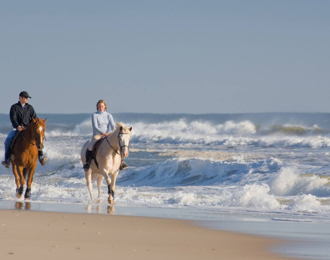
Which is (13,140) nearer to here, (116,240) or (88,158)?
(88,158)

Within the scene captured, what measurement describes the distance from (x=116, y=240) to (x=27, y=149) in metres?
5.80

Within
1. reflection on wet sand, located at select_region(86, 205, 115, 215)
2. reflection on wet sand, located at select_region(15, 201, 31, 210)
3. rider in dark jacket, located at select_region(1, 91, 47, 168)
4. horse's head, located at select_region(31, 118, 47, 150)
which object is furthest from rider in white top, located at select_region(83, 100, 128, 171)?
reflection on wet sand, located at select_region(15, 201, 31, 210)

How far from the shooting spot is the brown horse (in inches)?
491

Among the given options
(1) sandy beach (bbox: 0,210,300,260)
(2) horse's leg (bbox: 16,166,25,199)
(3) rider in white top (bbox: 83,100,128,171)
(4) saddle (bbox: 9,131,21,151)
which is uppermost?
(3) rider in white top (bbox: 83,100,128,171)

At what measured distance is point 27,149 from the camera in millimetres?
12789

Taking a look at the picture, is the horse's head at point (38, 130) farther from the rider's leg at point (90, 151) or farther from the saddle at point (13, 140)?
the rider's leg at point (90, 151)

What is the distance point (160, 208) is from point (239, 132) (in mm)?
44980

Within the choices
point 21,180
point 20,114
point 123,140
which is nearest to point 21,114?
point 20,114

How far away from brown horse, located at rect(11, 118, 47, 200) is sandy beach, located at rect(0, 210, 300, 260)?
298cm

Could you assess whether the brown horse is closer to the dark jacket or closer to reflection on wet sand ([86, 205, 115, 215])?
the dark jacket

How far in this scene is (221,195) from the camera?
1502 cm

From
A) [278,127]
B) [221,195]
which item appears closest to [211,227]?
[221,195]

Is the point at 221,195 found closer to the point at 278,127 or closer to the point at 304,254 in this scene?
the point at 304,254

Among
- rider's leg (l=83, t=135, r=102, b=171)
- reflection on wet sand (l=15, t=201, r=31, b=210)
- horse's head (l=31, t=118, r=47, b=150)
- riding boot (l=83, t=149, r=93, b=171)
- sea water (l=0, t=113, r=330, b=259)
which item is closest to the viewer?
reflection on wet sand (l=15, t=201, r=31, b=210)
